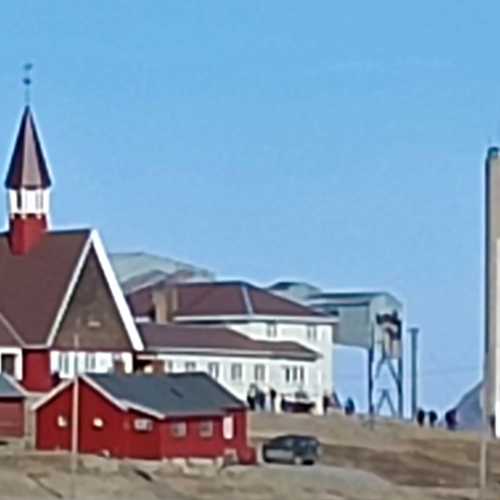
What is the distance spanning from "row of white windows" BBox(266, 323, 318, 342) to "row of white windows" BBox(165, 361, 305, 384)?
4021 millimetres

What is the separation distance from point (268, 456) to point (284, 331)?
4095cm

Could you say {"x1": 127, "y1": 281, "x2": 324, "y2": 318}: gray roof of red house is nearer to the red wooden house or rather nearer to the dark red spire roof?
the dark red spire roof

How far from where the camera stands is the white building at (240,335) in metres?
94.1

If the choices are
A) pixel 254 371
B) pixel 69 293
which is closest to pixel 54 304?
pixel 69 293

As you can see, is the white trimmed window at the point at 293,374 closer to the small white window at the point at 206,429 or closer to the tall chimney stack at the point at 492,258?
the tall chimney stack at the point at 492,258

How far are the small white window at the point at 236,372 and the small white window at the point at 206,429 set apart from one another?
3297 cm

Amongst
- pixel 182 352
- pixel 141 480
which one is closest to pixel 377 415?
pixel 182 352

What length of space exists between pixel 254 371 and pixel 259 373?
0.40 metres

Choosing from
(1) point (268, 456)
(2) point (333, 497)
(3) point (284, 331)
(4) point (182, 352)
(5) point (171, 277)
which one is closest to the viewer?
(2) point (333, 497)

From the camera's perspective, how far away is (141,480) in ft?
184

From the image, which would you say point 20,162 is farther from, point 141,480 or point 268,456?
point 141,480

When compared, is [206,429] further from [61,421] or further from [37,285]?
[37,285]

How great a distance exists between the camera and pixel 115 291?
276 ft

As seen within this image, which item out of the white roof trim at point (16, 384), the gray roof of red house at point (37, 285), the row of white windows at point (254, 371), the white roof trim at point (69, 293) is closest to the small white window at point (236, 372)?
the row of white windows at point (254, 371)
